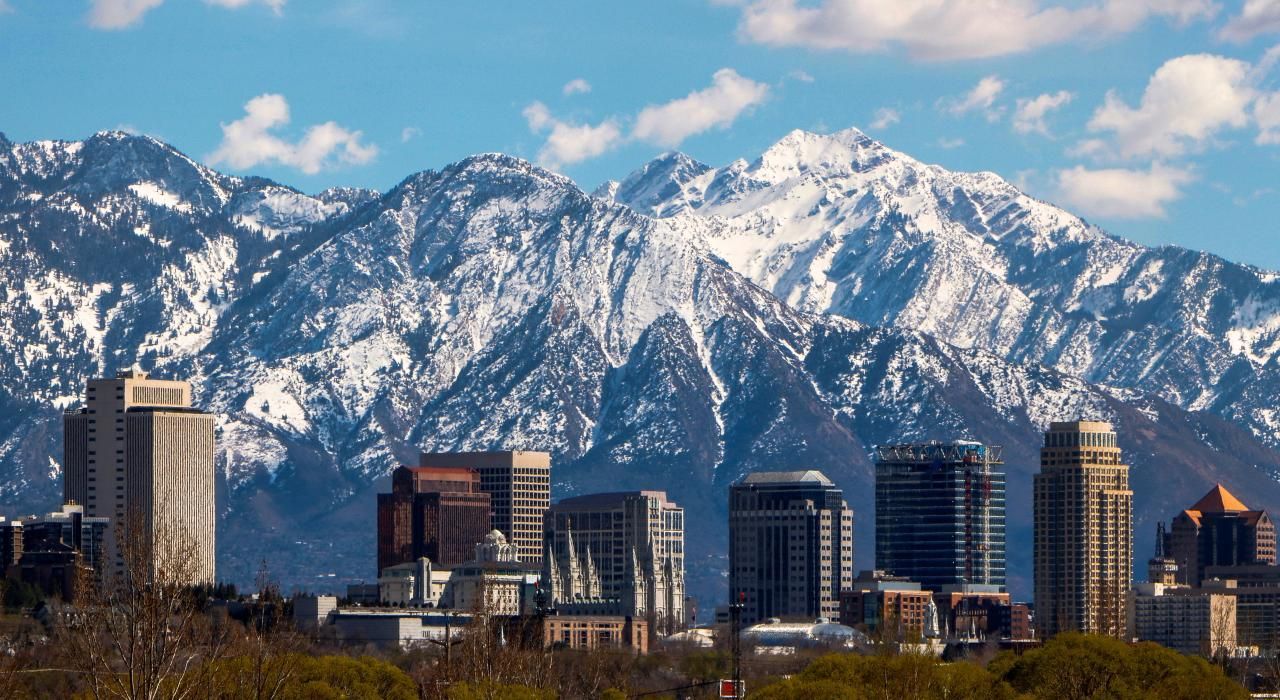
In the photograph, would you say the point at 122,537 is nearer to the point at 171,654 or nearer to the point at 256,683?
the point at 171,654

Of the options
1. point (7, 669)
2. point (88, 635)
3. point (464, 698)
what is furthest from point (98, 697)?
point (464, 698)

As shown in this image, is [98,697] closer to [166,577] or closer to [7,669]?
[166,577]

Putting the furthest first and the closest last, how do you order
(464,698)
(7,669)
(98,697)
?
(464,698) < (7,669) < (98,697)

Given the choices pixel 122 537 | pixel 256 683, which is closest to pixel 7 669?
pixel 256 683

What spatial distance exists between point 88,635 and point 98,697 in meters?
2.87

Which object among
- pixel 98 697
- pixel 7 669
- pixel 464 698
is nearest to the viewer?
pixel 98 697

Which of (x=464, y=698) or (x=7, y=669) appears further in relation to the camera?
(x=464, y=698)

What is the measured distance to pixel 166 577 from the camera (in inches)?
5458

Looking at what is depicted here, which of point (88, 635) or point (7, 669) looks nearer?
point (88, 635)

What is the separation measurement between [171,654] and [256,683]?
39518 millimetres

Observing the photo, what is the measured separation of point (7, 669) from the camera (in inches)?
6649

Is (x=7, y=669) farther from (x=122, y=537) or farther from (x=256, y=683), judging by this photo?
(x=122, y=537)

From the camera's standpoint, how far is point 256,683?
175500mm

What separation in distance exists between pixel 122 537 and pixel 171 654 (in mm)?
8088
